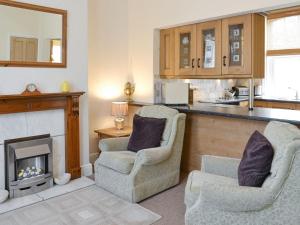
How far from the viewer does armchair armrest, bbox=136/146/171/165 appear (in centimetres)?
287

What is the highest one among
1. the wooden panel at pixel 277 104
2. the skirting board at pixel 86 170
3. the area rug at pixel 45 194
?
the wooden panel at pixel 277 104

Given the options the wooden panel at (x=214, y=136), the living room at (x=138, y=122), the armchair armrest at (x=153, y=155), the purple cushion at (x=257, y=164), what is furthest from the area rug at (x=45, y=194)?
the purple cushion at (x=257, y=164)

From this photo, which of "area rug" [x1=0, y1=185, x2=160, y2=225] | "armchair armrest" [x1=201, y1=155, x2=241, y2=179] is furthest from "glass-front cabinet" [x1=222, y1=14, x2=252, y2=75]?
"area rug" [x1=0, y1=185, x2=160, y2=225]

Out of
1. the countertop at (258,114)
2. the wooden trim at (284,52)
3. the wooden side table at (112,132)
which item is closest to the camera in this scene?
the countertop at (258,114)

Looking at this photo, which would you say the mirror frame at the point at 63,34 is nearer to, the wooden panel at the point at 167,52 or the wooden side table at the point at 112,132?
the wooden side table at the point at 112,132

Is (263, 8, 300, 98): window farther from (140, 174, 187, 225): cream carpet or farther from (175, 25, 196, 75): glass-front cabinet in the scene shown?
(140, 174, 187, 225): cream carpet

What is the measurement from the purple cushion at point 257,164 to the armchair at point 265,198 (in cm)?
4

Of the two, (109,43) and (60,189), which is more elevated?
(109,43)

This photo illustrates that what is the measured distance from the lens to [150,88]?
14.5ft

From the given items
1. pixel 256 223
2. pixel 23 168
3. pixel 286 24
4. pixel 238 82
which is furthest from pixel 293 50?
pixel 23 168

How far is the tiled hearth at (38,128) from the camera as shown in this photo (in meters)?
3.05

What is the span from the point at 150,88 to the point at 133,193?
1.96 m

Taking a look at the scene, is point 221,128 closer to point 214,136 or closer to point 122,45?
point 214,136

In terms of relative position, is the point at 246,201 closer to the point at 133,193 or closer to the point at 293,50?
the point at 133,193
